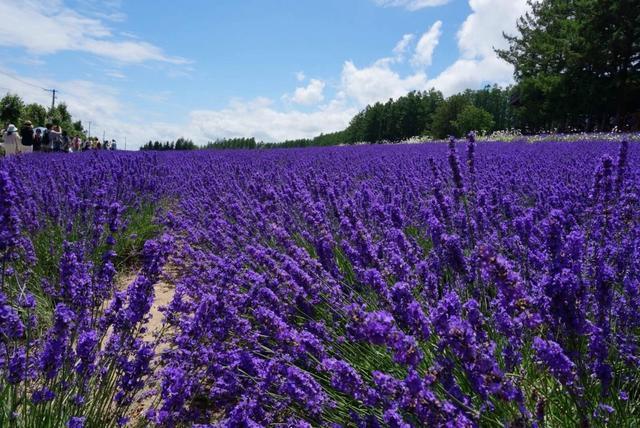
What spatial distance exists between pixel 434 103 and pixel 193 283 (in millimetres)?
54966

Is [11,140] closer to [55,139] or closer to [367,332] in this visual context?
[55,139]

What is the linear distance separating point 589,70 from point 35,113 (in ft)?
141

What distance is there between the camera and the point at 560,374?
118 cm

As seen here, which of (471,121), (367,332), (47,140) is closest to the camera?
(367,332)

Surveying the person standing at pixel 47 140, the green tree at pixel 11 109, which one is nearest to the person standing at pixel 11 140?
the person standing at pixel 47 140

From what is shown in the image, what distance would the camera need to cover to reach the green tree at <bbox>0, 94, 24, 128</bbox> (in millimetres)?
37406

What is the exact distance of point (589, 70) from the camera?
31719 millimetres

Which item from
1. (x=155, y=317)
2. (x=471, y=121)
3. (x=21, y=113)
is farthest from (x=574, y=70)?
(x=21, y=113)

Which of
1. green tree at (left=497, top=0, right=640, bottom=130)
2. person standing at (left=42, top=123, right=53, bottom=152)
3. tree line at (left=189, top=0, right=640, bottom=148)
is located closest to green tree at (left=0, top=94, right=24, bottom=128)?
tree line at (left=189, top=0, right=640, bottom=148)

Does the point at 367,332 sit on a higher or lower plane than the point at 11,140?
lower

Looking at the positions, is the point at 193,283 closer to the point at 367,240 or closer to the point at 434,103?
the point at 367,240

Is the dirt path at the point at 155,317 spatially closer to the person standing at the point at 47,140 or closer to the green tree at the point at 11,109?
the person standing at the point at 47,140

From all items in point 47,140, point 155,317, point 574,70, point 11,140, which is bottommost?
point 155,317

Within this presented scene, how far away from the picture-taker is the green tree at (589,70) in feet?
95.7
